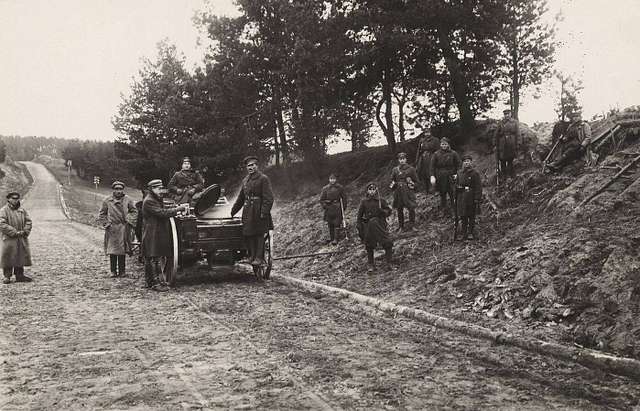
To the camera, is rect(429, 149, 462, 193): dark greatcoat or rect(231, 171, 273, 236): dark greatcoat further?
rect(429, 149, 462, 193): dark greatcoat

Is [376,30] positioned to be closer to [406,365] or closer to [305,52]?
[305,52]

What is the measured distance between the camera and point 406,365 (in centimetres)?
513

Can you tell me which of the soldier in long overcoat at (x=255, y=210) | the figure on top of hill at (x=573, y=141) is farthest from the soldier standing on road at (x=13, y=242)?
the figure on top of hill at (x=573, y=141)

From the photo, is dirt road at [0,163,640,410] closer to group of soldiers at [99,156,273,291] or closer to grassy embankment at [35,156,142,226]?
group of soldiers at [99,156,273,291]

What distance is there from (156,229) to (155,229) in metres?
0.02

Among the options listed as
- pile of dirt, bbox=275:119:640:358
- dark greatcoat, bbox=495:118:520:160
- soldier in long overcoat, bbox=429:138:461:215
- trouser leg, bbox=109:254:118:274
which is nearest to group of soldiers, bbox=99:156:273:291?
trouser leg, bbox=109:254:118:274

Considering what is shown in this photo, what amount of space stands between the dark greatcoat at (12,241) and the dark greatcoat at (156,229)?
9.67 feet

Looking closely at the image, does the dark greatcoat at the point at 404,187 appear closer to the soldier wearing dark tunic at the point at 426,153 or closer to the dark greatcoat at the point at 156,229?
the soldier wearing dark tunic at the point at 426,153

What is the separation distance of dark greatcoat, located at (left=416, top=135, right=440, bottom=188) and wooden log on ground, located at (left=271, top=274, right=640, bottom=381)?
6.68m

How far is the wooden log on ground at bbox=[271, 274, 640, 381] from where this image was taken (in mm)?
4854

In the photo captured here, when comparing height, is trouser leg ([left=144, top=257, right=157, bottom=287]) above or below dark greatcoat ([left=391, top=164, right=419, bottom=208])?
below

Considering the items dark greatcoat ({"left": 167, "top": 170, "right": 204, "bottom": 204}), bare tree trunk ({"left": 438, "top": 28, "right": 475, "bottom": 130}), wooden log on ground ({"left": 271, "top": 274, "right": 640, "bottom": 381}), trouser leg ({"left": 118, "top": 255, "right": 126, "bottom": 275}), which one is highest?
bare tree trunk ({"left": 438, "top": 28, "right": 475, "bottom": 130})

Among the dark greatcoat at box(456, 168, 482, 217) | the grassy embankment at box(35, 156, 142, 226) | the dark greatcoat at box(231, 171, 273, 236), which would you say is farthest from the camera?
the grassy embankment at box(35, 156, 142, 226)

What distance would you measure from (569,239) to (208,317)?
5.26 meters
